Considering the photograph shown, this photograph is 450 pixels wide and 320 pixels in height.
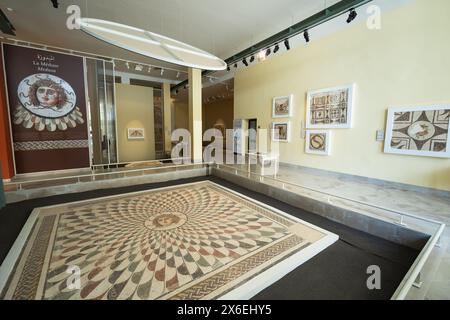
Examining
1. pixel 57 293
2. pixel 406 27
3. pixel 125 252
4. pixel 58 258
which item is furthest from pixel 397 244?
pixel 406 27

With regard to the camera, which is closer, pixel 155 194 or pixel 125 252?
pixel 125 252

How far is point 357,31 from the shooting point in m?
4.62

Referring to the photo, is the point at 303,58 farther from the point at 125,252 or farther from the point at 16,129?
the point at 16,129

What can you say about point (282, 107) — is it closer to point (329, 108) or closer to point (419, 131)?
point (329, 108)

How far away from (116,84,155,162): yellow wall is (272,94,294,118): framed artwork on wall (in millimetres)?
6345

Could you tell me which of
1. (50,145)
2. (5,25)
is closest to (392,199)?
(50,145)

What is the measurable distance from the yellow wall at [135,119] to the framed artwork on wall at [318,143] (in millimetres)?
7504

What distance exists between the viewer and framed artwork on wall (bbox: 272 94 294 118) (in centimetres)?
624

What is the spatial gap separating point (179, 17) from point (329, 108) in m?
4.69

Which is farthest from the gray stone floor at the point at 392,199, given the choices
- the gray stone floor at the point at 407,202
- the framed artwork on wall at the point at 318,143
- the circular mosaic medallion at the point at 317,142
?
the circular mosaic medallion at the point at 317,142

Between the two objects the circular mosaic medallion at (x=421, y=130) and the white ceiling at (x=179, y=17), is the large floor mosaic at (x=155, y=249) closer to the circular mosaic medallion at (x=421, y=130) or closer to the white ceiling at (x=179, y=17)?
the circular mosaic medallion at (x=421, y=130)

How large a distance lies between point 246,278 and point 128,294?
3.31 ft

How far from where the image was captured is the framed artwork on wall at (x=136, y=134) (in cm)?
941

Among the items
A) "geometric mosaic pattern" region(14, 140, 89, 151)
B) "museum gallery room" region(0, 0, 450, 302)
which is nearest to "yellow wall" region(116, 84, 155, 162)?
"museum gallery room" region(0, 0, 450, 302)
